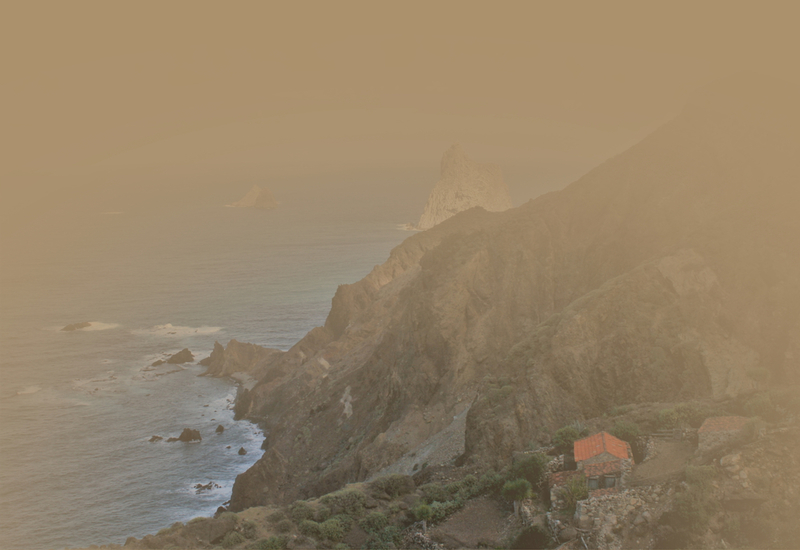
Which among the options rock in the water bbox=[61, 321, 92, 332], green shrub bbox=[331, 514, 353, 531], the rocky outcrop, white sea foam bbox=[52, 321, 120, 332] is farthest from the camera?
white sea foam bbox=[52, 321, 120, 332]

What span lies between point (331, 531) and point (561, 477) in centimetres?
1124

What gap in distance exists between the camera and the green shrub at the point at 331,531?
98.6ft

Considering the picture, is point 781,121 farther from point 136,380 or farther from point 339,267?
point 339,267

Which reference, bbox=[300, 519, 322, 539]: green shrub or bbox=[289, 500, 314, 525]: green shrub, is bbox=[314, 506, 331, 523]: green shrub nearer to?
bbox=[289, 500, 314, 525]: green shrub

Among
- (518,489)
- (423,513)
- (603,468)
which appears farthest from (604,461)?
(423,513)

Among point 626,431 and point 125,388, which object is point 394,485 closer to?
point 626,431

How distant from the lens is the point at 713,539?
22266 mm

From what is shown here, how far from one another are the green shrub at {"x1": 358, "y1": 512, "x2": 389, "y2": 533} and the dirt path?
40.4 feet

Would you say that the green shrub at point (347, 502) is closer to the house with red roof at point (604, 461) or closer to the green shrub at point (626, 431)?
the house with red roof at point (604, 461)

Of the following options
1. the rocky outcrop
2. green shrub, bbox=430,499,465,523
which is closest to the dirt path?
green shrub, bbox=430,499,465,523

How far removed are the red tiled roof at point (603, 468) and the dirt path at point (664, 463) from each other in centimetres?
75

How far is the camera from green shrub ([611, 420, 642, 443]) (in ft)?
96.6

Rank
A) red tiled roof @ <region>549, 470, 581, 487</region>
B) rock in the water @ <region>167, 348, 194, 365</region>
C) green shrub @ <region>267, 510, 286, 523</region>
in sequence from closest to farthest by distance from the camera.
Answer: red tiled roof @ <region>549, 470, 581, 487</region>, green shrub @ <region>267, 510, 286, 523</region>, rock in the water @ <region>167, 348, 194, 365</region>

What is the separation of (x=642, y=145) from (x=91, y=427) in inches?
3074
